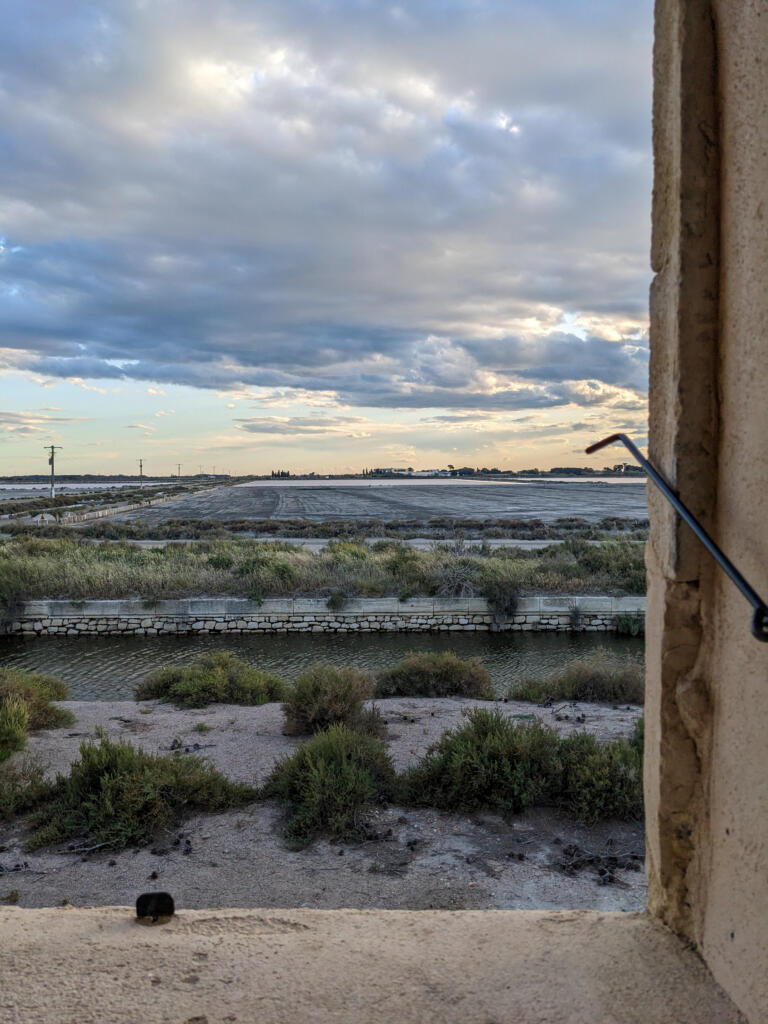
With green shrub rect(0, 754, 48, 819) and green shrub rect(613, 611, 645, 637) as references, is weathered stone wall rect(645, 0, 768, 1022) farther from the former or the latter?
green shrub rect(613, 611, 645, 637)

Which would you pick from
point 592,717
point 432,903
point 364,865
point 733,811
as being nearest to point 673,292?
point 733,811

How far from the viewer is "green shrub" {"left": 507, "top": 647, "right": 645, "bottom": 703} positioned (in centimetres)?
1078

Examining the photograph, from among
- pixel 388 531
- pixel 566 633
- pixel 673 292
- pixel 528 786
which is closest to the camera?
pixel 673 292

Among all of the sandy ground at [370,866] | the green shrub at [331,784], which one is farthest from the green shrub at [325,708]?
the sandy ground at [370,866]

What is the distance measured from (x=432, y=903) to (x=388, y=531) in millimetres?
33558

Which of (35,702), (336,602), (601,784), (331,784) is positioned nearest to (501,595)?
(336,602)

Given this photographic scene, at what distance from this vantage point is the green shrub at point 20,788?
6285 mm

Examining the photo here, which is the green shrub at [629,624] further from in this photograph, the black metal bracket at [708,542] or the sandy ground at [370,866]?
the black metal bracket at [708,542]

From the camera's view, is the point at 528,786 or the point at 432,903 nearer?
the point at 432,903

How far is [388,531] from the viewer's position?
126 feet

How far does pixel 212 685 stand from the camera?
423 inches

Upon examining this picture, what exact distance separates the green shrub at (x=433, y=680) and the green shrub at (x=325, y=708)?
2.17m

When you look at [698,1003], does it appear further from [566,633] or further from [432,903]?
[566,633]

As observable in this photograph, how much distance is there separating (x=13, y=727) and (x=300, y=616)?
10536mm
